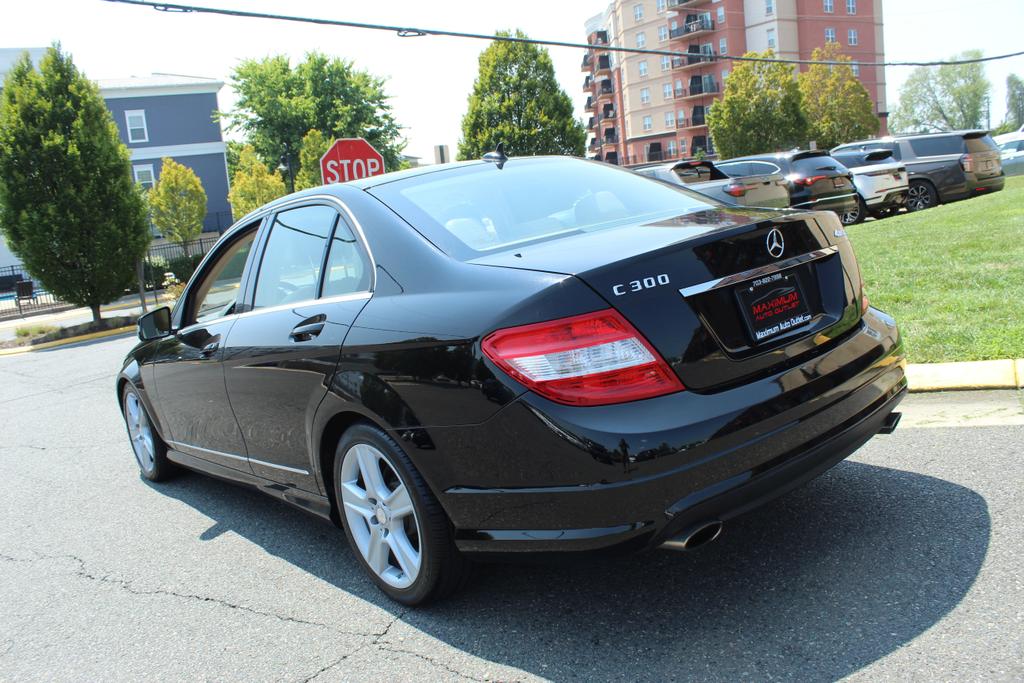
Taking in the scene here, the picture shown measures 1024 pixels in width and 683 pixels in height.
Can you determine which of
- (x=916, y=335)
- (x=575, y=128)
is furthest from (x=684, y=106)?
(x=916, y=335)

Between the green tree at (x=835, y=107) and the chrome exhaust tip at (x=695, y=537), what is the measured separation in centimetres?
5425

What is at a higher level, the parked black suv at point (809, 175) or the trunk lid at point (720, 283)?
the parked black suv at point (809, 175)

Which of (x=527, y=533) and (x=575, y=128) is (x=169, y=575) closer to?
(x=527, y=533)

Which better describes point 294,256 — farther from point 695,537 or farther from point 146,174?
point 146,174

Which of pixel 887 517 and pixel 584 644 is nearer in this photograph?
pixel 584 644

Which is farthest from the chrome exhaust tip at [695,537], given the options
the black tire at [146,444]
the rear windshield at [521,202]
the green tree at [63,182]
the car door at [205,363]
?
the green tree at [63,182]

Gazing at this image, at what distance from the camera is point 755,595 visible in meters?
3.02

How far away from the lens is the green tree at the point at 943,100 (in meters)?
110

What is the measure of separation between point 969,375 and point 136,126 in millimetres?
46694

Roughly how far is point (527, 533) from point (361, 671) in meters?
0.77

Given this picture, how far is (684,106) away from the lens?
7788 centimetres

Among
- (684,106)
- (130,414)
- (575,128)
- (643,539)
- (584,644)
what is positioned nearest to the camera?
(643,539)

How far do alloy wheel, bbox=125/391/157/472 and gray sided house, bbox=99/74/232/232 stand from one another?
138ft

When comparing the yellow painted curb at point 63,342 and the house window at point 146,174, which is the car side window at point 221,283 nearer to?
the yellow painted curb at point 63,342
